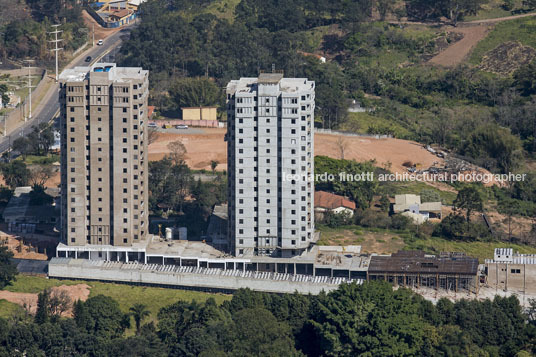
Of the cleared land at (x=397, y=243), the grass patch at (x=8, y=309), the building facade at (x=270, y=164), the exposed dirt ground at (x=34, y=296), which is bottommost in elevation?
the grass patch at (x=8, y=309)

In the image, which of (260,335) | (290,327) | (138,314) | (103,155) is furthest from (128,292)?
(260,335)

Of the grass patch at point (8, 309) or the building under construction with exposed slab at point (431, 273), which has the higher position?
the building under construction with exposed slab at point (431, 273)

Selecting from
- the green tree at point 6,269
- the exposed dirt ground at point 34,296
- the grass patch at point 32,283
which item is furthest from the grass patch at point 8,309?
the green tree at point 6,269

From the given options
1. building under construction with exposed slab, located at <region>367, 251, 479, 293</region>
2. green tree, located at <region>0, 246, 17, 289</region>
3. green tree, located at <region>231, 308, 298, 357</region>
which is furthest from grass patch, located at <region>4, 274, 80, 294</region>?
building under construction with exposed slab, located at <region>367, 251, 479, 293</region>

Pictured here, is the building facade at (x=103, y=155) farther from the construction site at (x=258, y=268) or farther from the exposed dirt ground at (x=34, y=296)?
the exposed dirt ground at (x=34, y=296)

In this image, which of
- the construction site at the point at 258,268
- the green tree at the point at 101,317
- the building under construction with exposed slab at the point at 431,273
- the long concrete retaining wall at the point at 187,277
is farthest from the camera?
the long concrete retaining wall at the point at 187,277
